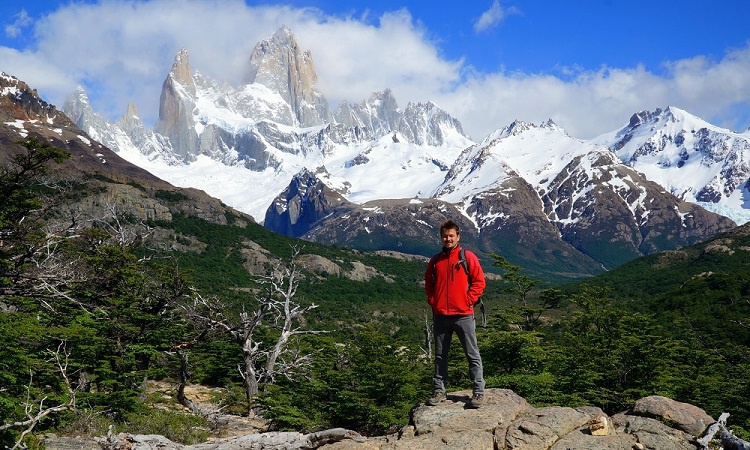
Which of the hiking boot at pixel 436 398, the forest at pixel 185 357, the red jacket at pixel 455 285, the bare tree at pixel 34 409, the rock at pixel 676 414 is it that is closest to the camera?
the bare tree at pixel 34 409

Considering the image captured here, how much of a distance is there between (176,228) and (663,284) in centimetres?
12175

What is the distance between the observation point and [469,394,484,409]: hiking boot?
12828mm

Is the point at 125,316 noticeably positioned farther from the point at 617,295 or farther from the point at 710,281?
the point at 617,295

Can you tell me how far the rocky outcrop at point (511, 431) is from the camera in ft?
38.2

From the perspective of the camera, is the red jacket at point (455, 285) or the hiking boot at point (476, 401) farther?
the hiking boot at point (476, 401)

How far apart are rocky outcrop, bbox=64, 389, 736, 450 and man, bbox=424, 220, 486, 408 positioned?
0.71 metres

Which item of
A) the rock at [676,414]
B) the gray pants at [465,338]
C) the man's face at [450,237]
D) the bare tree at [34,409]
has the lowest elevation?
the bare tree at [34,409]

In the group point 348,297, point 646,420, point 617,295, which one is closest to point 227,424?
point 646,420

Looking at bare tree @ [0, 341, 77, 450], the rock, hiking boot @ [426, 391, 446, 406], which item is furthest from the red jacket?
bare tree @ [0, 341, 77, 450]

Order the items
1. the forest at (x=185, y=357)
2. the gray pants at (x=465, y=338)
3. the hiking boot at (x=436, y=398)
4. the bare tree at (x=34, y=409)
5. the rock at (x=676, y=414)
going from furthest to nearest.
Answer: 1. the forest at (x=185, y=357)
2. the hiking boot at (x=436, y=398)
3. the gray pants at (x=465, y=338)
4. the rock at (x=676, y=414)
5. the bare tree at (x=34, y=409)

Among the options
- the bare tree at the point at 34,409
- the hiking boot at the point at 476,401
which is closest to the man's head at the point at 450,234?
the hiking boot at the point at 476,401

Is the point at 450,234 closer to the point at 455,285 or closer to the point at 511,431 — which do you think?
the point at 455,285

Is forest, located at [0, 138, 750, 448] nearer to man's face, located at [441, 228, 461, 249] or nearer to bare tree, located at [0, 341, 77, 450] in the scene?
bare tree, located at [0, 341, 77, 450]

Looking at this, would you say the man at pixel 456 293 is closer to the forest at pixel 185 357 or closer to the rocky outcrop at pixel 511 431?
the rocky outcrop at pixel 511 431
